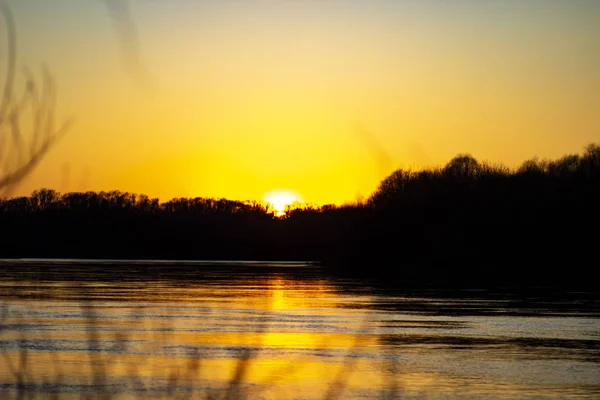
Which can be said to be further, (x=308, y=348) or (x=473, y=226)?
(x=473, y=226)

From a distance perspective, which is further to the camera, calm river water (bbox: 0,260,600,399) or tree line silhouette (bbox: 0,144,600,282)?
tree line silhouette (bbox: 0,144,600,282)

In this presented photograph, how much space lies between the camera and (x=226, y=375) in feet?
76.1

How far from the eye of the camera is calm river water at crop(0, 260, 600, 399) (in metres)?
20.5

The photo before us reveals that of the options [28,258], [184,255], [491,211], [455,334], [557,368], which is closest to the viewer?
[557,368]

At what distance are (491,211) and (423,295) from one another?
163ft

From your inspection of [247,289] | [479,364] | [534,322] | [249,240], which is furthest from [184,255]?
[479,364]

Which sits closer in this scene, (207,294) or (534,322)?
(534,322)

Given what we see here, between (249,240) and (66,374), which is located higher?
(249,240)

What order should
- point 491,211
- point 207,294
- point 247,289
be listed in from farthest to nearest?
1. point 491,211
2. point 247,289
3. point 207,294

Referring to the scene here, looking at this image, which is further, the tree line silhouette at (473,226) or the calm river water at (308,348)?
the tree line silhouette at (473,226)

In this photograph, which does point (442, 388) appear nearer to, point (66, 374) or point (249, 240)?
point (66, 374)

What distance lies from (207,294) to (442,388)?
3781cm

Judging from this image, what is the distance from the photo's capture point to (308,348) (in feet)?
99.1

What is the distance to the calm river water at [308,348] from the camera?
2050cm
